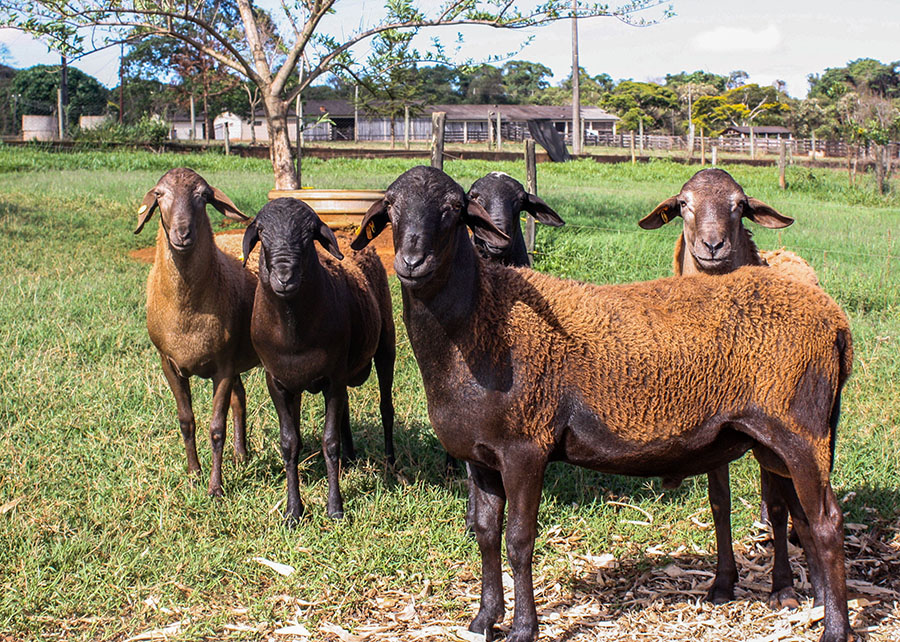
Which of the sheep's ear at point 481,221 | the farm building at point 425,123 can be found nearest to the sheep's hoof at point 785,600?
the sheep's ear at point 481,221

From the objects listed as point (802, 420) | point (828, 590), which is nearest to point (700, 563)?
point (828, 590)

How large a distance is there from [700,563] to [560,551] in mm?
799

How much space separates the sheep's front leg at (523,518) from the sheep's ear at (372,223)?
122 cm

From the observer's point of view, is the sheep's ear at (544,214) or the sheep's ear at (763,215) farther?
the sheep's ear at (763,215)

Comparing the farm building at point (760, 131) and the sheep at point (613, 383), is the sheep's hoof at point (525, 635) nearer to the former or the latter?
the sheep at point (613, 383)

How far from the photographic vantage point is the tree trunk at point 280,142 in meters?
14.8

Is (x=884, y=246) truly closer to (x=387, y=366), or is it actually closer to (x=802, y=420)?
(x=387, y=366)

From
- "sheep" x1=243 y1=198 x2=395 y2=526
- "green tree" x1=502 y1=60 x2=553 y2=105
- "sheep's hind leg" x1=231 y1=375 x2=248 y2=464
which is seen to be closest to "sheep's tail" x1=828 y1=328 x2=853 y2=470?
"sheep" x1=243 y1=198 x2=395 y2=526

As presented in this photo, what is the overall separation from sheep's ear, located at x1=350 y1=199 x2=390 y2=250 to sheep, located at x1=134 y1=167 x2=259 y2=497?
203 centimetres

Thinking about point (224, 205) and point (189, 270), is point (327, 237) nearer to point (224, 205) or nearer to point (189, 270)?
point (224, 205)

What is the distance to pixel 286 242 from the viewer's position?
5.09 metres

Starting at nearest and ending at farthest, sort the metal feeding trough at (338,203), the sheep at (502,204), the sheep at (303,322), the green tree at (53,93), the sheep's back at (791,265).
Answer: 1. the sheep at (303,322)
2. the sheep's back at (791,265)
3. the sheep at (502,204)
4. the metal feeding trough at (338,203)
5. the green tree at (53,93)

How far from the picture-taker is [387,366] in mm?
7008

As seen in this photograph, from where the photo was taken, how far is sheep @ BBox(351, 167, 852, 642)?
150 inches
